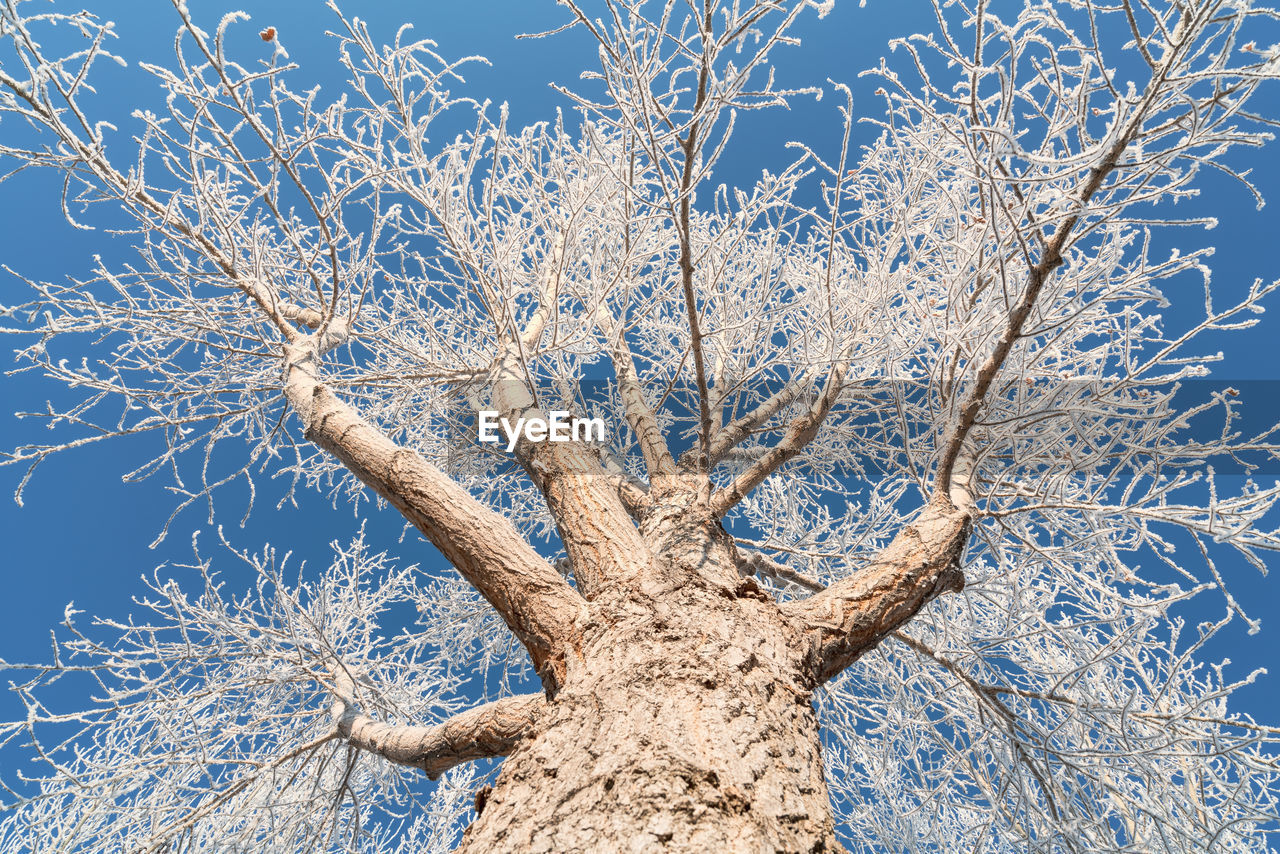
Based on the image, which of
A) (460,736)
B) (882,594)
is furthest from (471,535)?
(882,594)

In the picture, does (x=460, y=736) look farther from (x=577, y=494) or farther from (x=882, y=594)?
(x=882, y=594)

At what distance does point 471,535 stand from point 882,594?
Result: 1385mm

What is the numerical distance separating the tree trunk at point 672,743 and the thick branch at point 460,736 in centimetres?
20

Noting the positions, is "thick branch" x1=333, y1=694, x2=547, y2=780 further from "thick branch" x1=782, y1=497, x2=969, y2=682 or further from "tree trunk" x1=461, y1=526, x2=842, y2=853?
"thick branch" x1=782, y1=497, x2=969, y2=682

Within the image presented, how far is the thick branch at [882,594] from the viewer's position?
2018 millimetres

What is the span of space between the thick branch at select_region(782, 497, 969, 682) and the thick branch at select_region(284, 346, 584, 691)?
2.50 ft

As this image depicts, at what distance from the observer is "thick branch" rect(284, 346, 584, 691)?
192 centimetres

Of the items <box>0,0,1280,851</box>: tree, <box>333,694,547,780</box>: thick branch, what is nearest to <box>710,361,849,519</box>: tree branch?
<box>0,0,1280,851</box>: tree

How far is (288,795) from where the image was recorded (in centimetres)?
375

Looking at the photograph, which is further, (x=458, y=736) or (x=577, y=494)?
(x=577, y=494)

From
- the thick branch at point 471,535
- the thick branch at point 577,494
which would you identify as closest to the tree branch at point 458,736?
the thick branch at point 471,535

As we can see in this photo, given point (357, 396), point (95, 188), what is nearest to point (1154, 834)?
point (357, 396)

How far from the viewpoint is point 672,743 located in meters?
1.34

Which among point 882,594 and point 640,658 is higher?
point 640,658
